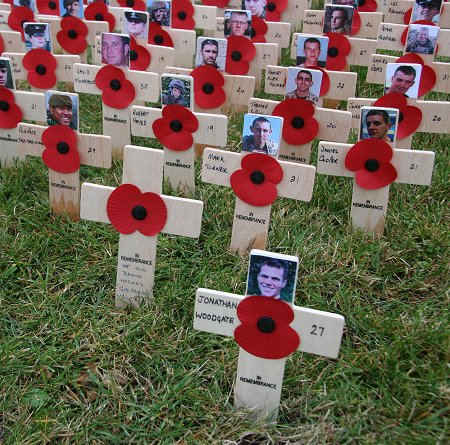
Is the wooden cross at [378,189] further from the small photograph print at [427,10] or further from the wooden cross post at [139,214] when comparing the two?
the small photograph print at [427,10]

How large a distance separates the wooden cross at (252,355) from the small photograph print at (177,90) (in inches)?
50.1

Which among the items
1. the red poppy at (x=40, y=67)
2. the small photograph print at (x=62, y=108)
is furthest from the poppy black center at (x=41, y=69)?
the small photograph print at (x=62, y=108)

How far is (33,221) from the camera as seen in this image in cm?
310

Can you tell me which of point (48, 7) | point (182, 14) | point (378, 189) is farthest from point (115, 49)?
point (48, 7)

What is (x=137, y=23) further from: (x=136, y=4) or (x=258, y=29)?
(x=136, y=4)

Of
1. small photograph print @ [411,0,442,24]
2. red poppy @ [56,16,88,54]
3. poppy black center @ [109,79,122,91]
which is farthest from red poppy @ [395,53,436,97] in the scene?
red poppy @ [56,16,88,54]

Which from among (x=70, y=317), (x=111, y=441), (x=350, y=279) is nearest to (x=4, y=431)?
(x=111, y=441)

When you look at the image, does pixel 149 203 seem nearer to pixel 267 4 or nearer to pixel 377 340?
pixel 377 340

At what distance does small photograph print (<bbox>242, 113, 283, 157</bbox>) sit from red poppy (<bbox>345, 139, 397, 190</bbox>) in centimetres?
43

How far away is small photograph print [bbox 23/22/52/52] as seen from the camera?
3.71 metres

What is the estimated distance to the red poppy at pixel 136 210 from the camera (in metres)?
2.42

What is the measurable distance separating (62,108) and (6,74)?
0.57 metres

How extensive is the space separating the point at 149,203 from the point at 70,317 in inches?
22.6

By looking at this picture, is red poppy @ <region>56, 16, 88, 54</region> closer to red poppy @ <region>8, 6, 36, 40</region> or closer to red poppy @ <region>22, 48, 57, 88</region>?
red poppy @ <region>8, 6, 36, 40</region>
